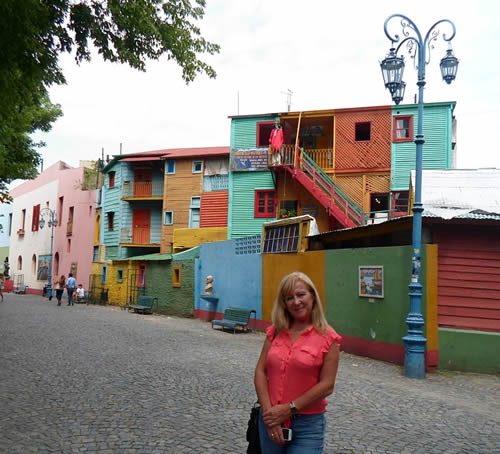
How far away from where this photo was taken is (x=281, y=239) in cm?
1741

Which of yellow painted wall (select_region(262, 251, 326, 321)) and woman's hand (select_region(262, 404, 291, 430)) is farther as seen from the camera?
yellow painted wall (select_region(262, 251, 326, 321))

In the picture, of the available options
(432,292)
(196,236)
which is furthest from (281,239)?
(196,236)

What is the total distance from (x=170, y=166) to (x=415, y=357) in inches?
957

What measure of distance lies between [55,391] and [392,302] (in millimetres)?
7103

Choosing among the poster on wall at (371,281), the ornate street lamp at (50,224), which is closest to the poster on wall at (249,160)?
the poster on wall at (371,281)

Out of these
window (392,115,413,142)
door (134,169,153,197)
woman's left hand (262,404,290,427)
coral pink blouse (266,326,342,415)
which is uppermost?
window (392,115,413,142)

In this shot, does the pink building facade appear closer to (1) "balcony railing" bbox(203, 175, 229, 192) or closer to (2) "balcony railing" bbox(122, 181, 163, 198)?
(2) "balcony railing" bbox(122, 181, 163, 198)

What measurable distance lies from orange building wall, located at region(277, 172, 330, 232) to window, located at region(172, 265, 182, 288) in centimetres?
582

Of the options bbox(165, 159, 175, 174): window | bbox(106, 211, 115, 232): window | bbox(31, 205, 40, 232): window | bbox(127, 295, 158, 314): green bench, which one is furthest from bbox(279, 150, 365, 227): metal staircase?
bbox(31, 205, 40, 232): window

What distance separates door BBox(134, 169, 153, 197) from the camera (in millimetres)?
34625

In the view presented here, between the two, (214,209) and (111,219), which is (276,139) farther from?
(111,219)

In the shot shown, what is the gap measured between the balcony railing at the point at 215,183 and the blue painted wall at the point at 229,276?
8095 millimetres

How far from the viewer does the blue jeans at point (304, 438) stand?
312 centimetres

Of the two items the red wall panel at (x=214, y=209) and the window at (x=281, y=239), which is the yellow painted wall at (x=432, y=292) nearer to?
the window at (x=281, y=239)
